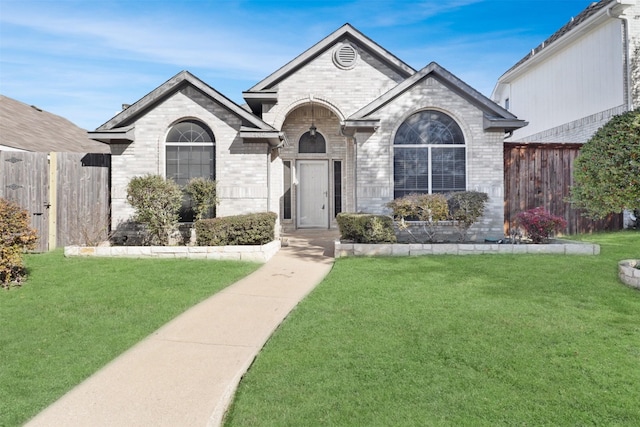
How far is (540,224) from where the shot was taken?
9.41 metres

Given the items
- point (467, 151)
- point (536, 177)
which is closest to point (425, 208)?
point (467, 151)

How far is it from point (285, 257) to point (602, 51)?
583 inches

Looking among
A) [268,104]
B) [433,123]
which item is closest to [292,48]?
[268,104]

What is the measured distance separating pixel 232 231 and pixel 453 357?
651cm

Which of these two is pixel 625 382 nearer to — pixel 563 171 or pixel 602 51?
pixel 563 171

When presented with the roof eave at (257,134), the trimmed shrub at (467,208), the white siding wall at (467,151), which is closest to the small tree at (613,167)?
the trimmed shrub at (467,208)

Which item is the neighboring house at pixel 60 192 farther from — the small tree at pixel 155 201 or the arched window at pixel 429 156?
the arched window at pixel 429 156

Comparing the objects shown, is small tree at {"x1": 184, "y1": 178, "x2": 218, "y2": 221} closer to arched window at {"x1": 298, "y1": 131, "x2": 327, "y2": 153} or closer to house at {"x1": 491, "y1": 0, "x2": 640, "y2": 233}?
arched window at {"x1": 298, "y1": 131, "x2": 327, "y2": 153}

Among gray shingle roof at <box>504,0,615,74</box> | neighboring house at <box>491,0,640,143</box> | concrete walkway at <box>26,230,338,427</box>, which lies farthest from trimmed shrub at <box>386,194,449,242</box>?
gray shingle roof at <box>504,0,615,74</box>

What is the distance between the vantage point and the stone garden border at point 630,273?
19.5ft

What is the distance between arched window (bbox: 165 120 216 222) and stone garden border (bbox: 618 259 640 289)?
31.5 ft

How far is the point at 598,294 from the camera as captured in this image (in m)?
5.59

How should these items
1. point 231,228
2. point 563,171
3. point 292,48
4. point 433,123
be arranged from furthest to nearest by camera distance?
point 292,48 → point 563,171 → point 433,123 → point 231,228

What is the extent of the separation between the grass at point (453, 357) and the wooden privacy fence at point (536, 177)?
5.69 m
